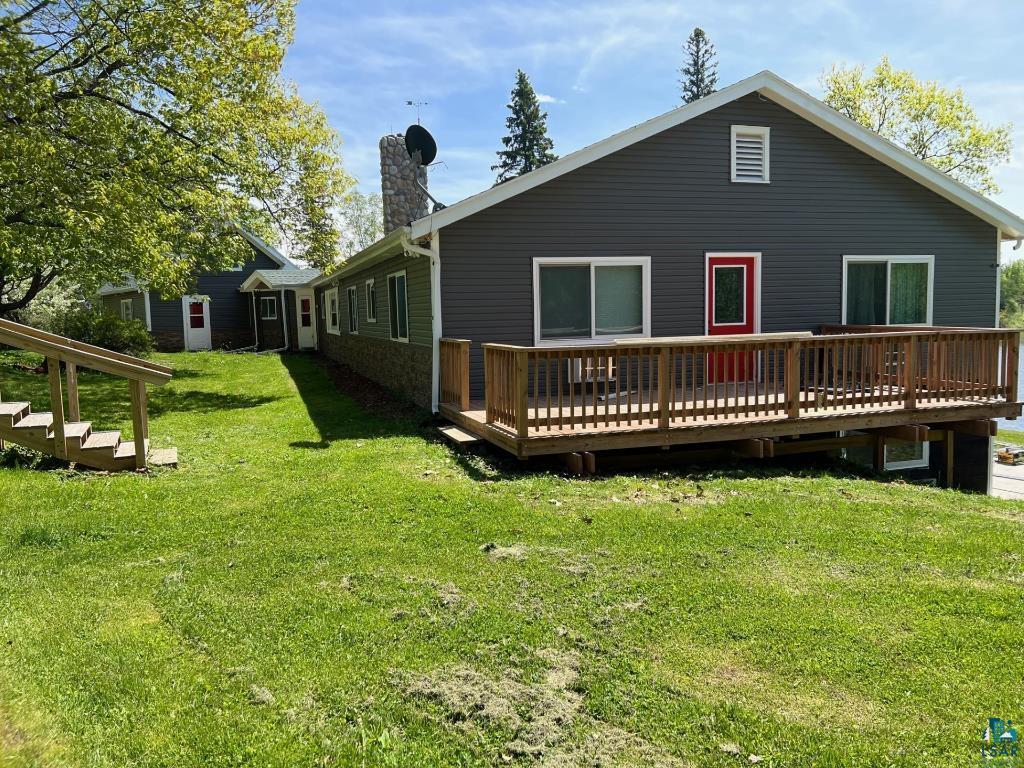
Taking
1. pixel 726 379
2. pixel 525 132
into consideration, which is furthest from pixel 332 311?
pixel 525 132

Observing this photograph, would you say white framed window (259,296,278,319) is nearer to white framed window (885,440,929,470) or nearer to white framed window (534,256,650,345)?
white framed window (534,256,650,345)

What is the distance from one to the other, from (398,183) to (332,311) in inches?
316

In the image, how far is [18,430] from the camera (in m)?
6.61

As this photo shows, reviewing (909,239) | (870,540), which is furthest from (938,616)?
(909,239)

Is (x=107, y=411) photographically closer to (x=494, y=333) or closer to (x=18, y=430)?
(x=18, y=430)

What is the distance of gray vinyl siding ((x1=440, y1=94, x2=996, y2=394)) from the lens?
10094mm

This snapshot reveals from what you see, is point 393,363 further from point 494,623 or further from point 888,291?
point 494,623

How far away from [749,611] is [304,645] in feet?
8.01

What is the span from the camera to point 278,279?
2589 cm

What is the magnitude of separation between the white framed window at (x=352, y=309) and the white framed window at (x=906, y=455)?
38.6 feet

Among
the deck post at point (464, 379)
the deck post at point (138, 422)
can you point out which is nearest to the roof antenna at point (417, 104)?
the deck post at point (464, 379)

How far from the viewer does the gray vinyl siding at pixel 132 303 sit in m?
27.5

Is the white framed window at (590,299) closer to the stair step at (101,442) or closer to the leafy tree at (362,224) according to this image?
the stair step at (101,442)

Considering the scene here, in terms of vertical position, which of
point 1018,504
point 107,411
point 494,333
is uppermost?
point 494,333
